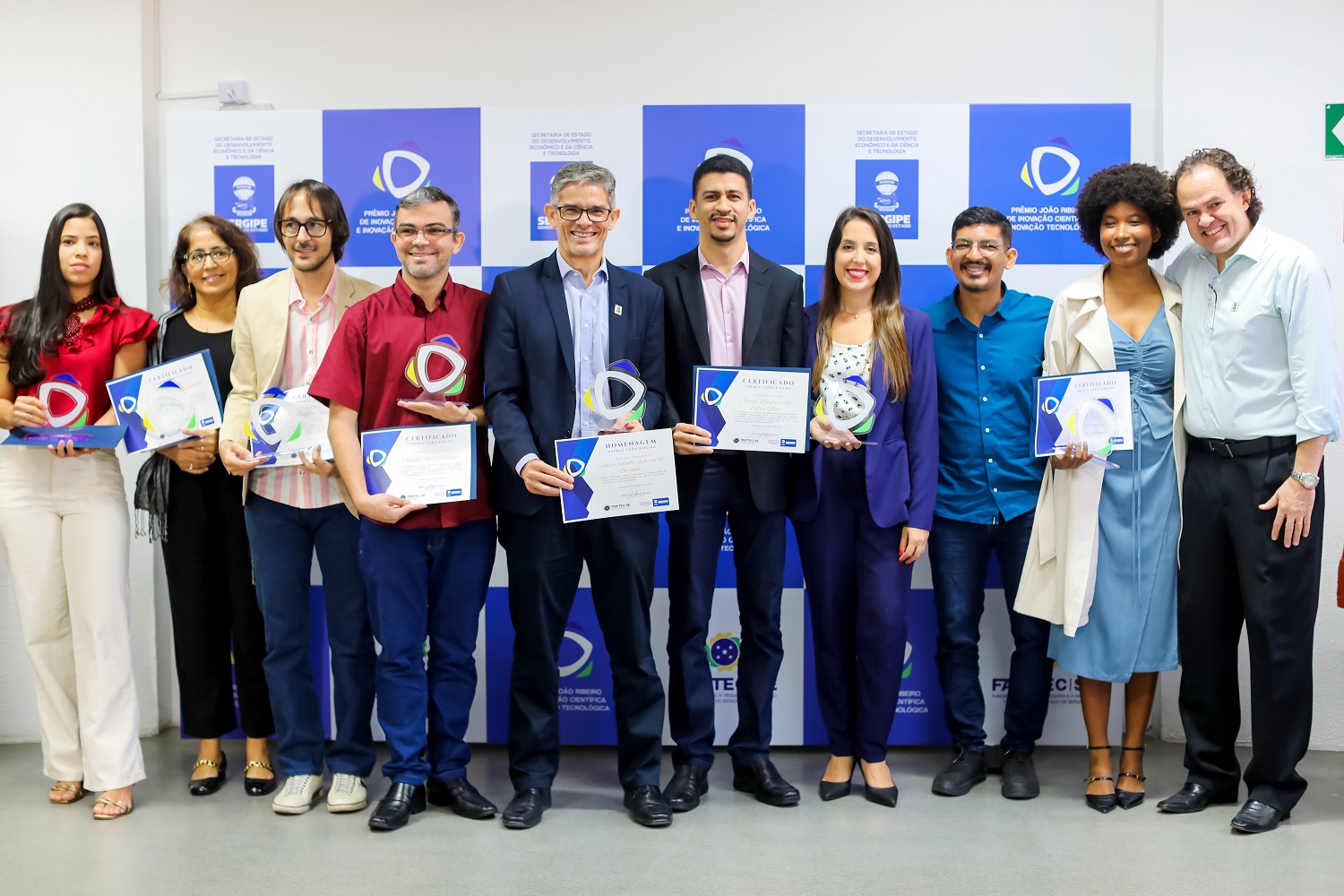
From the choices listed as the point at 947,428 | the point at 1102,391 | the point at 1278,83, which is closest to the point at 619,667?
the point at 947,428

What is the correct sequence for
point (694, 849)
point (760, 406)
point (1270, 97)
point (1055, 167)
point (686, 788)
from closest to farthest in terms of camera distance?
point (694, 849), point (760, 406), point (686, 788), point (1055, 167), point (1270, 97)

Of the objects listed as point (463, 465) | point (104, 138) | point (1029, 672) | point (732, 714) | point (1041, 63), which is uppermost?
point (1041, 63)

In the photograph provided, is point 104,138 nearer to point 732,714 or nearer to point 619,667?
point 619,667

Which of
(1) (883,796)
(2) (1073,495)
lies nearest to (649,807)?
(1) (883,796)

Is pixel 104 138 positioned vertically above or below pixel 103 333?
above

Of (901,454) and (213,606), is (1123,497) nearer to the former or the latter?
(901,454)

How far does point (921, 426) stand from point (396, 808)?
2030 millimetres

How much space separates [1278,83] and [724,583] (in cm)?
294

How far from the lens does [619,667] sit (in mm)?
3156

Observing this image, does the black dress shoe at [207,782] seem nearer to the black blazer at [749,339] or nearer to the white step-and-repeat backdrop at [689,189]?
the white step-and-repeat backdrop at [689,189]

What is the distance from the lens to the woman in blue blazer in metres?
3.15

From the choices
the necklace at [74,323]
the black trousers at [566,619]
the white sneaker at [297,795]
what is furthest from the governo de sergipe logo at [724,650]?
the necklace at [74,323]

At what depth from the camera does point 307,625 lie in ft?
10.7

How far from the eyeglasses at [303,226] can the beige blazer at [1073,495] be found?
2.40 metres
